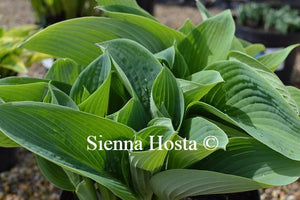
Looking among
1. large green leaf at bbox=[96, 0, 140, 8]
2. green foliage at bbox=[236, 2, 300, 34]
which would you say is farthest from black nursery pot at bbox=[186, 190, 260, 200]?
green foliage at bbox=[236, 2, 300, 34]

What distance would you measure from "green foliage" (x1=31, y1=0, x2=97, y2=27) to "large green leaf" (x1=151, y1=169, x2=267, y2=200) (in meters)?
1.25

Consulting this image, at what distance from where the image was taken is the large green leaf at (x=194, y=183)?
0.54 meters

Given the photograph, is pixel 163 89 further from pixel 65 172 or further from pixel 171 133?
pixel 65 172

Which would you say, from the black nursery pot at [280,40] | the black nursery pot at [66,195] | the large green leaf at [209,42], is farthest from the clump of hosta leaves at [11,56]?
the black nursery pot at [280,40]

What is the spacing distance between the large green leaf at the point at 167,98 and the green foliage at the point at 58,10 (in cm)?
118

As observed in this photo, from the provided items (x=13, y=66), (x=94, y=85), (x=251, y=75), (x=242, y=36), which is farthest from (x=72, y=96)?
(x=242, y=36)

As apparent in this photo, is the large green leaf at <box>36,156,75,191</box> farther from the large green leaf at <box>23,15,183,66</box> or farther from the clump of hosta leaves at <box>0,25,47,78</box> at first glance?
the clump of hosta leaves at <box>0,25,47,78</box>

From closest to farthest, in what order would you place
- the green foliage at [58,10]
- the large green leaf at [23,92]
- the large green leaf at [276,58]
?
the large green leaf at [23,92]
the large green leaf at [276,58]
the green foliage at [58,10]

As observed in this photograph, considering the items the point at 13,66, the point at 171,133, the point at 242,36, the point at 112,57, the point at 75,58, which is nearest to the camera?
the point at 171,133

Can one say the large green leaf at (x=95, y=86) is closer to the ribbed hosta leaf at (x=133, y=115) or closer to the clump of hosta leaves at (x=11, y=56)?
the ribbed hosta leaf at (x=133, y=115)

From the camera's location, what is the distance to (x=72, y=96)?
655 millimetres

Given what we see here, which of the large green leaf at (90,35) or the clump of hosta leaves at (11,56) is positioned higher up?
the large green leaf at (90,35)

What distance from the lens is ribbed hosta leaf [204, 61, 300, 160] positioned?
Answer: 1.90ft

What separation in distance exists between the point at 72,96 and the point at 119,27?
0.50ft
